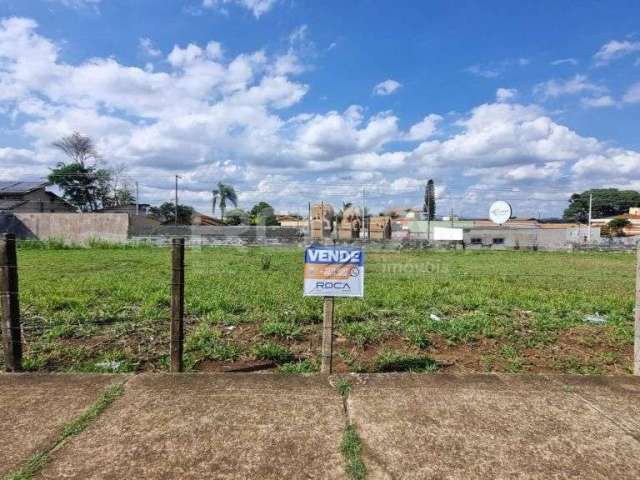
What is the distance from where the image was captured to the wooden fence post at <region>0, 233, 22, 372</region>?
9.52 ft

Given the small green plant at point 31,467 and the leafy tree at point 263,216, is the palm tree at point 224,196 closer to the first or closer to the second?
the leafy tree at point 263,216

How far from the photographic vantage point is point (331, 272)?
2.96 metres

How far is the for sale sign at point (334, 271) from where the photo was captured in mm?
2951

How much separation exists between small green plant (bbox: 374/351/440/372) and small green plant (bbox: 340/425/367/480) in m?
1.25

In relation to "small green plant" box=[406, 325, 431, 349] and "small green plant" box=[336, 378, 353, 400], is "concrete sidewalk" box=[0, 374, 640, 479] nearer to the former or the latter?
"small green plant" box=[336, 378, 353, 400]

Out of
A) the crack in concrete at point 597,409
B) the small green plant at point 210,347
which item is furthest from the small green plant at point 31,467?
the crack in concrete at point 597,409

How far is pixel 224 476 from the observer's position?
179 centimetres

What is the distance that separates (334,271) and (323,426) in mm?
1142

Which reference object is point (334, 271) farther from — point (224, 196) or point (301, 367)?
point (224, 196)

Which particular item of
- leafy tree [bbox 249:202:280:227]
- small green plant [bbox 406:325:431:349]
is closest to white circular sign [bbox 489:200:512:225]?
small green plant [bbox 406:325:431:349]

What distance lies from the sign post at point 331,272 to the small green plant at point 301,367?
0.50 m

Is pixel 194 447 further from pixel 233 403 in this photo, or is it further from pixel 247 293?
pixel 247 293

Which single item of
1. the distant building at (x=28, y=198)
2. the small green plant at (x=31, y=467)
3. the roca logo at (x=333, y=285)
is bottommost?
the small green plant at (x=31, y=467)

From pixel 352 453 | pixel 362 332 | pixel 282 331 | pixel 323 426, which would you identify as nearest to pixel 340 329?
pixel 362 332
